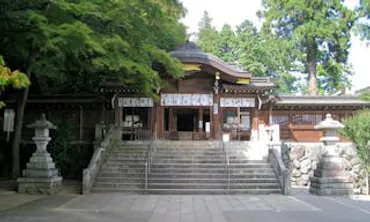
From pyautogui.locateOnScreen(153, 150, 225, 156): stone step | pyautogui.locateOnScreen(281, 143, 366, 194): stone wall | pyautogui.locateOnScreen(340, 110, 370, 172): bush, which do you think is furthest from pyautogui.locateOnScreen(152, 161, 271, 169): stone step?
pyautogui.locateOnScreen(340, 110, 370, 172): bush

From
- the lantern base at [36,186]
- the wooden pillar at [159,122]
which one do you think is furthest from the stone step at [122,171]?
the wooden pillar at [159,122]

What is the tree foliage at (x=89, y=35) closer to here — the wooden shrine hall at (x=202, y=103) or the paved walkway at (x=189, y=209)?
the wooden shrine hall at (x=202, y=103)

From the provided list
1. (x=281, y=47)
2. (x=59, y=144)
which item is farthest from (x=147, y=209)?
(x=281, y=47)

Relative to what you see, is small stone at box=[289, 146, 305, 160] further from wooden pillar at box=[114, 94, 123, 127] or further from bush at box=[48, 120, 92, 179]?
bush at box=[48, 120, 92, 179]

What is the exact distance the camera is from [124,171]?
18.0m

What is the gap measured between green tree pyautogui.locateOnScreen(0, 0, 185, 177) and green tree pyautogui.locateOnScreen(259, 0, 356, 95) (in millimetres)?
17713

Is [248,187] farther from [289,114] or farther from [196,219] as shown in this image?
[289,114]

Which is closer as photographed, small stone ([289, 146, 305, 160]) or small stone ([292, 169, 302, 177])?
small stone ([292, 169, 302, 177])

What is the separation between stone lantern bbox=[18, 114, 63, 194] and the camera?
15836 millimetres

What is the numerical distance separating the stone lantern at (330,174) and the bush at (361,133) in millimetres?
1621

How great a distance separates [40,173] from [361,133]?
12.7 metres

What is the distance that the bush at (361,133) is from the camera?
18.0 meters

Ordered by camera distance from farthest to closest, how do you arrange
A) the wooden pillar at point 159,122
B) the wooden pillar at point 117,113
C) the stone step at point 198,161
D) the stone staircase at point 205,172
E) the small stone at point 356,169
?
the wooden pillar at point 159,122 → the wooden pillar at point 117,113 → the small stone at point 356,169 → the stone step at point 198,161 → the stone staircase at point 205,172

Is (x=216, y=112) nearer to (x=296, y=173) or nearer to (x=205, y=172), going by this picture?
(x=296, y=173)
